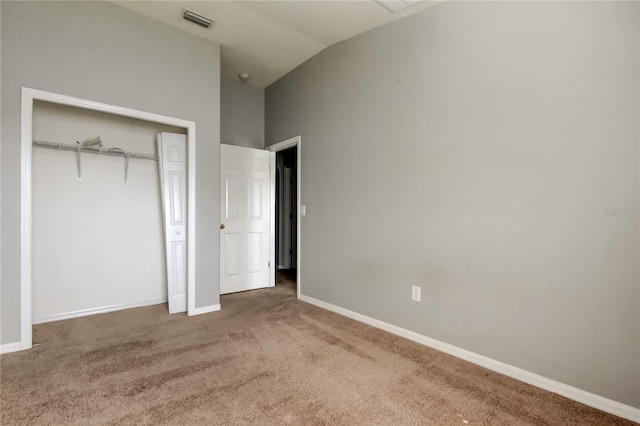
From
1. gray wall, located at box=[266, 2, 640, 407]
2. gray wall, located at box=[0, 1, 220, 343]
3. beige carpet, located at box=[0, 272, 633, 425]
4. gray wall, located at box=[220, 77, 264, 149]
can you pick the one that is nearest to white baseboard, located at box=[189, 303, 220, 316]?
gray wall, located at box=[0, 1, 220, 343]

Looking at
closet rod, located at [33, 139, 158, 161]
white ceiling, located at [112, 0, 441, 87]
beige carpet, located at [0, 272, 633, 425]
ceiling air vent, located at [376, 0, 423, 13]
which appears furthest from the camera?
closet rod, located at [33, 139, 158, 161]

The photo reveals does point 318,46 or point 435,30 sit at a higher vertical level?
point 318,46

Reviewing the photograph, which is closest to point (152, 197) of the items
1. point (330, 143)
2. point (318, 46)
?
point (330, 143)

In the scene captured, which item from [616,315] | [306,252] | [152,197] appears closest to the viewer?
[616,315]

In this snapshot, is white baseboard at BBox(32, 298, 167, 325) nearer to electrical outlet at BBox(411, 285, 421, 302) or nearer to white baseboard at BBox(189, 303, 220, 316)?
white baseboard at BBox(189, 303, 220, 316)

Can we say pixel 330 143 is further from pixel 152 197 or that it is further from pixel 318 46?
pixel 152 197

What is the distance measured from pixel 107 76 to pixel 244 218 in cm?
213

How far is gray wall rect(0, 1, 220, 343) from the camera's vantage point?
7.48 ft

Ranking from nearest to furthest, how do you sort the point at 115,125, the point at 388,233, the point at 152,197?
1. the point at 388,233
2. the point at 115,125
3. the point at 152,197

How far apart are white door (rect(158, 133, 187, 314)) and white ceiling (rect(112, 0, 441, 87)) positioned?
1.17 metres

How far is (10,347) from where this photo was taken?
2.26 meters

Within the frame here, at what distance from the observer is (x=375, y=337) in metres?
2.64

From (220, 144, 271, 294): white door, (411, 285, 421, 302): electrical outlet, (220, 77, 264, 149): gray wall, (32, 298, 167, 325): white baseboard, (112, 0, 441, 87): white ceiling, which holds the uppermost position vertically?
(112, 0, 441, 87): white ceiling

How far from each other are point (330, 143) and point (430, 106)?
1.22m
